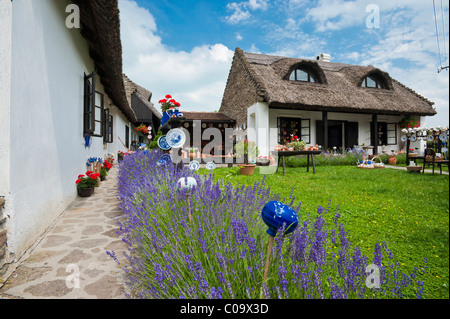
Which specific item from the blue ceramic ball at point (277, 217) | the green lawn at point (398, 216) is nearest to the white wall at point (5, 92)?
the blue ceramic ball at point (277, 217)

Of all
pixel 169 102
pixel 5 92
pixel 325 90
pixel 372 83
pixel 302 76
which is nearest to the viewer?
pixel 5 92

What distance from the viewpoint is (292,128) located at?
1179cm

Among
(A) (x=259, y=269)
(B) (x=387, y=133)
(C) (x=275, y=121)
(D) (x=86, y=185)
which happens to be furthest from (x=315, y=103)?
(A) (x=259, y=269)

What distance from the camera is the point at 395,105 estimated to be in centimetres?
1226

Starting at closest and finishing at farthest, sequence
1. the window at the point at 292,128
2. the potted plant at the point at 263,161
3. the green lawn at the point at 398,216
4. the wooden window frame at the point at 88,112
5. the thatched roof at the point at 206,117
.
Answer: the green lawn at the point at 398,216 → the wooden window frame at the point at 88,112 → the potted plant at the point at 263,161 → the window at the point at 292,128 → the thatched roof at the point at 206,117

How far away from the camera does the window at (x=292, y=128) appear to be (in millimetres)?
11609

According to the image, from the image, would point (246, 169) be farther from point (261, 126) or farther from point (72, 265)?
point (72, 265)

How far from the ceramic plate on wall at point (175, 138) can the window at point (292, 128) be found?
878 centimetres

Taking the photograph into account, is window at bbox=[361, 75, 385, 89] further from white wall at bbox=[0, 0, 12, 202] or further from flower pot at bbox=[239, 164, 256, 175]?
white wall at bbox=[0, 0, 12, 202]

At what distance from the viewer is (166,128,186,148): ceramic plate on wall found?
11.1 feet

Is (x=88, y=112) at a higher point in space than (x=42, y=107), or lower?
higher

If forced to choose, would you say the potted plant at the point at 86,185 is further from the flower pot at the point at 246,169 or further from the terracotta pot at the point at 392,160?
the terracotta pot at the point at 392,160

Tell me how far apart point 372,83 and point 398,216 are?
13135mm
